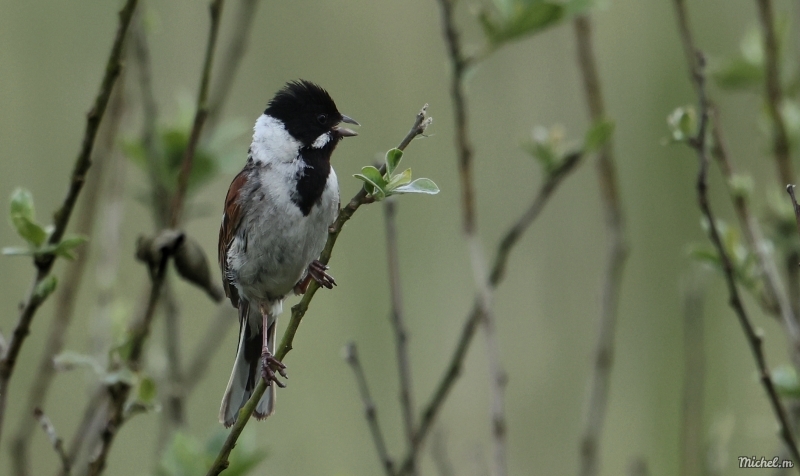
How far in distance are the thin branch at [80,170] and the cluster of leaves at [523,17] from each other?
2.46ft

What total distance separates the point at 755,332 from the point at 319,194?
0.96 m

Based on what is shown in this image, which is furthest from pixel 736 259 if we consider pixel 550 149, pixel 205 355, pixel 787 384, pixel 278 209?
pixel 205 355

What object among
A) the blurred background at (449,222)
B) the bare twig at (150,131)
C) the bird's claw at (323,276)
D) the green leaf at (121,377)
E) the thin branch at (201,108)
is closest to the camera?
the green leaf at (121,377)

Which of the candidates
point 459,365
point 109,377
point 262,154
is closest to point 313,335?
point 262,154

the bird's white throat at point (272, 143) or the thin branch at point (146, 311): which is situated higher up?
the bird's white throat at point (272, 143)

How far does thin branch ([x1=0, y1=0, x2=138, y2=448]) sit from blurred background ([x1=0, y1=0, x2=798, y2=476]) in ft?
6.59

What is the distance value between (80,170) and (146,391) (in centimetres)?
40

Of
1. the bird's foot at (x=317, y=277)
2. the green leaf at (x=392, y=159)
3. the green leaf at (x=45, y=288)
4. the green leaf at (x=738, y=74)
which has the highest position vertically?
the green leaf at (x=738, y=74)

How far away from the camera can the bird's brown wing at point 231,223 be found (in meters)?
2.08

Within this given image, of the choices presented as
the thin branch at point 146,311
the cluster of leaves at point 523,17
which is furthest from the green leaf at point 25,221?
the cluster of leaves at point 523,17

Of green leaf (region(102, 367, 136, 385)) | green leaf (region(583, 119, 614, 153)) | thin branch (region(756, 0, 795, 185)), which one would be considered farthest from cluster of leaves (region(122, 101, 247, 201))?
thin branch (region(756, 0, 795, 185))

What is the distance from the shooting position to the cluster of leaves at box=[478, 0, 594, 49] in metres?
1.75

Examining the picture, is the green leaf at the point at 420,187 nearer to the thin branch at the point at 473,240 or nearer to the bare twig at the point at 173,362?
the thin branch at the point at 473,240

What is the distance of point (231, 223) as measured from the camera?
210cm
